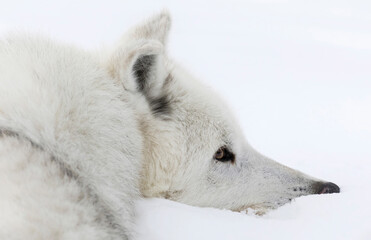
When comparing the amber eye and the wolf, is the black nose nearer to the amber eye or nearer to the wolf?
the wolf

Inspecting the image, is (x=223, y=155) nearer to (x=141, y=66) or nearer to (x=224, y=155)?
(x=224, y=155)

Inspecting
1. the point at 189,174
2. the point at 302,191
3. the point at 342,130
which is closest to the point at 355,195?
the point at 302,191

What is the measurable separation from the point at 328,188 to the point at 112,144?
1.63 metres

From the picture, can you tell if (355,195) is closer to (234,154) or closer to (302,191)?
(302,191)

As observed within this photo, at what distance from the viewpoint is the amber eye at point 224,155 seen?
3379mm

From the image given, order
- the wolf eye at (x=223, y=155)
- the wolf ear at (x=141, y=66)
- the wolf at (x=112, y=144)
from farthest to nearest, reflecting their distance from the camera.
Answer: the wolf eye at (x=223, y=155) → the wolf ear at (x=141, y=66) → the wolf at (x=112, y=144)

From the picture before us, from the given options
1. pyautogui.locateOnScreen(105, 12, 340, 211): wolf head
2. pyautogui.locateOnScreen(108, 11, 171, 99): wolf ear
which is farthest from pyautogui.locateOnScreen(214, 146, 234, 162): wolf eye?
pyautogui.locateOnScreen(108, 11, 171, 99): wolf ear

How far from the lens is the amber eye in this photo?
11.1ft

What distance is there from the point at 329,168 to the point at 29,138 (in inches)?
114

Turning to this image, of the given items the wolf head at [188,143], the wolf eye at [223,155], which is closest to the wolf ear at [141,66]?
the wolf head at [188,143]

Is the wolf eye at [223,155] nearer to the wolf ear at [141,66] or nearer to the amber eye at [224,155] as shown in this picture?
the amber eye at [224,155]

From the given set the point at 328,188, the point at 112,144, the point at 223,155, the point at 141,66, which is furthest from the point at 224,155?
the point at 112,144

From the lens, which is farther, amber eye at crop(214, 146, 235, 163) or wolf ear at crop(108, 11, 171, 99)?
amber eye at crop(214, 146, 235, 163)

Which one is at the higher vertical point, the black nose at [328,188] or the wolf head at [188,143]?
the black nose at [328,188]
